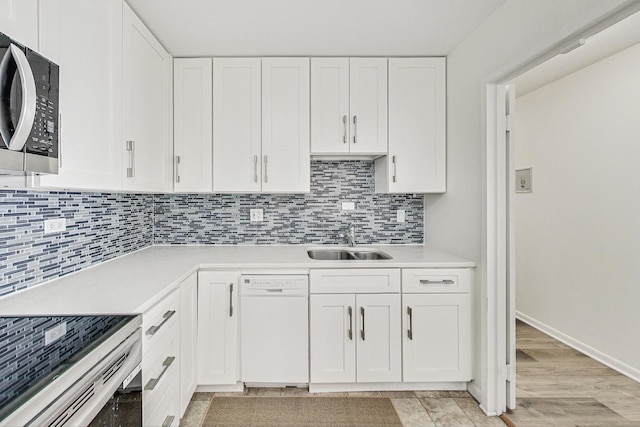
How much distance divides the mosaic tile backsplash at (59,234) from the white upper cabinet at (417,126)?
194 centimetres

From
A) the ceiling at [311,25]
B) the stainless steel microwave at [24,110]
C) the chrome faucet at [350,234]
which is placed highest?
the ceiling at [311,25]

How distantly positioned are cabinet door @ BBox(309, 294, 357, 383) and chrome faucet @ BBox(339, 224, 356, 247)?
25.1 inches

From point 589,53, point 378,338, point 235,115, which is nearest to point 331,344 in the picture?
point 378,338

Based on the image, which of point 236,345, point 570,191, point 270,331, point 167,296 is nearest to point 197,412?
point 236,345

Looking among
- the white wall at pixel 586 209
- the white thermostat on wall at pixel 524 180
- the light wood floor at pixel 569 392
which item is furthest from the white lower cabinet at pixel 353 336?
the white thermostat on wall at pixel 524 180

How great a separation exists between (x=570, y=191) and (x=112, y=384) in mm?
3509

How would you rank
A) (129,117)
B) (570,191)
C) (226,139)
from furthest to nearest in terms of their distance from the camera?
(570,191) → (226,139) → (129,117)

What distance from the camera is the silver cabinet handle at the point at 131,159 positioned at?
174 cm

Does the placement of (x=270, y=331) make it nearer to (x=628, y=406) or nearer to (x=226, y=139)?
(x=226, y=139)

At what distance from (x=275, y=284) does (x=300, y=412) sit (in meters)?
0.79

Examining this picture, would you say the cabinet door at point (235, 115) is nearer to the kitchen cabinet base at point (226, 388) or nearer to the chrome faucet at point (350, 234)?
the chrome faucet at point (350, 234)

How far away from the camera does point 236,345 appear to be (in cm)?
209

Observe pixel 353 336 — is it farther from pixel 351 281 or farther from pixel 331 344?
pixel 351 281

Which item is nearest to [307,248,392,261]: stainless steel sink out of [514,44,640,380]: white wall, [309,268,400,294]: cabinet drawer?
[309,268,400,294]: cabinet drawer
